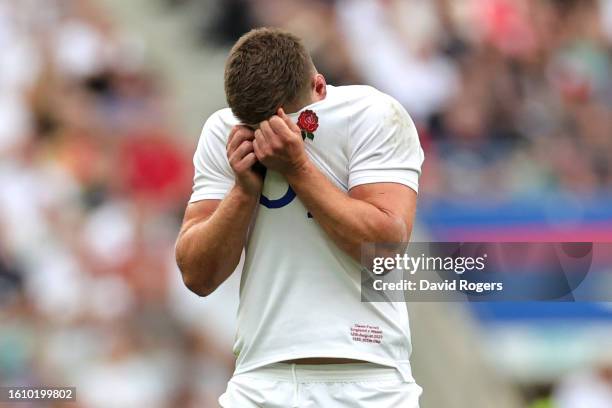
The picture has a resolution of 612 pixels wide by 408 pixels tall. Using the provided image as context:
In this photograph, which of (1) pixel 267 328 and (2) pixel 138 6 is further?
(2) pixel 138 6

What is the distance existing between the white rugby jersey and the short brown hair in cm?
10

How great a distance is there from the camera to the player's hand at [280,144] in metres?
3.21

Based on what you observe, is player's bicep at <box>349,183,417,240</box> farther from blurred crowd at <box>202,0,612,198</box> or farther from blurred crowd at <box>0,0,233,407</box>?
blurred crowd at <box>202,0,612,198</box>

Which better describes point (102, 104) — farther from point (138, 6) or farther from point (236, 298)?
point (236, 298)

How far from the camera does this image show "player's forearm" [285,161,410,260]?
127 inches

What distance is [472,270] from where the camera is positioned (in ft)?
17.7

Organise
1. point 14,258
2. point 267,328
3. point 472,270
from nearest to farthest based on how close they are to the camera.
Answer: point 267,328
point 472,270
point 14,258

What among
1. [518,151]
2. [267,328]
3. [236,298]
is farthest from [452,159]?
[267,328]

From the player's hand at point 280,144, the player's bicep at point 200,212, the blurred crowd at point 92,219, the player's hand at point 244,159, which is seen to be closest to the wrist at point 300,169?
the player's hand at point 280,144

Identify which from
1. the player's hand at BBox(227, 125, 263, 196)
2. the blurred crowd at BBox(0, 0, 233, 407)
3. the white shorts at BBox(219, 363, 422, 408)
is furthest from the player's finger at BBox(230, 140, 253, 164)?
the blurred crowd at BBox(0, 0, 233, 407)

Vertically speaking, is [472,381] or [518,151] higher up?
[518,151]

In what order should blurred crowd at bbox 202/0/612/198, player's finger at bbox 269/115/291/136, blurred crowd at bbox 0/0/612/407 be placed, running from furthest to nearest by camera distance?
blurred crowd at bbox 202/0/612/198 → blurred crowd at bbox 0/0/612/407 → player's finger at bbox 269/115/291/136

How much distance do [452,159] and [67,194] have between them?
258 cm

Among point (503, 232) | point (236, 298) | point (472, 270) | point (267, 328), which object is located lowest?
point (267, 328)
